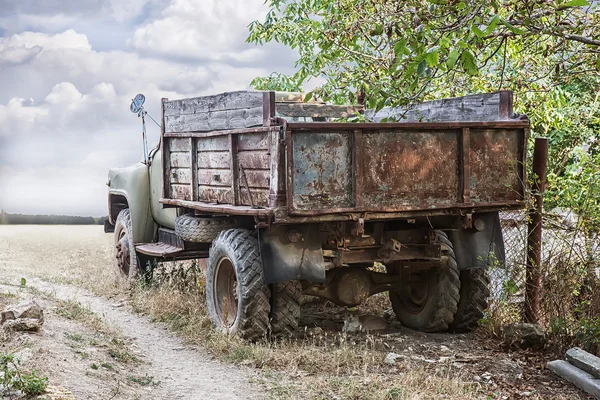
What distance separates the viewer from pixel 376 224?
733 centimetres

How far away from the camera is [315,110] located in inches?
380

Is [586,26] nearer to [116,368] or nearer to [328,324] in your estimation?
[328,324]

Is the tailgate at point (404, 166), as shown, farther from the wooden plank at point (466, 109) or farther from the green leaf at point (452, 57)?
the green leaf at point (452, 57)

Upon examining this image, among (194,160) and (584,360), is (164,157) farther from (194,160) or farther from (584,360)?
(584,360)

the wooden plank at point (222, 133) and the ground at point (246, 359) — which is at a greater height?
the wooden plank at point (222, 133)

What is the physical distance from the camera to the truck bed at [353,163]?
6484 mm

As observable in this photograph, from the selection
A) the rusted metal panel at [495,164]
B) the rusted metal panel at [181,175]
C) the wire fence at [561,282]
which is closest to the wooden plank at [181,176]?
the rusted metal panel at [181,175]

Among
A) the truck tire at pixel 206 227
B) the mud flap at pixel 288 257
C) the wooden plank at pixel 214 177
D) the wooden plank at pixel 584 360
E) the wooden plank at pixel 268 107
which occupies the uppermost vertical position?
the wooden plank at pixel 268 107

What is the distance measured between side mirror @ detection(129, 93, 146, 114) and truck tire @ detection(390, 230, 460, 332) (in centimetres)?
432

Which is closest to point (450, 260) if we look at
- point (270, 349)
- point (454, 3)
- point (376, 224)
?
point (376, 224)

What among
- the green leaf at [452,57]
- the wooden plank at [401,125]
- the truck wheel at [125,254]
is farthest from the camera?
the truck wheel at [125,254]

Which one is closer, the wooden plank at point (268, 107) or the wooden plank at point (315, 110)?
the wooden plank at point (268, 107)

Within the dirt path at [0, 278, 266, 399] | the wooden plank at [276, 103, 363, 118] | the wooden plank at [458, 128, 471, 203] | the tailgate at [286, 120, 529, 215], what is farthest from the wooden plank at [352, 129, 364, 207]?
the wooden plank at [276, 103, 363, 118]

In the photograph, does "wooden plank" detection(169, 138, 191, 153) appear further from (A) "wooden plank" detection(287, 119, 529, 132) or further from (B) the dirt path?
(A) "wooden plank" detection(287, 119, 529, 132)
